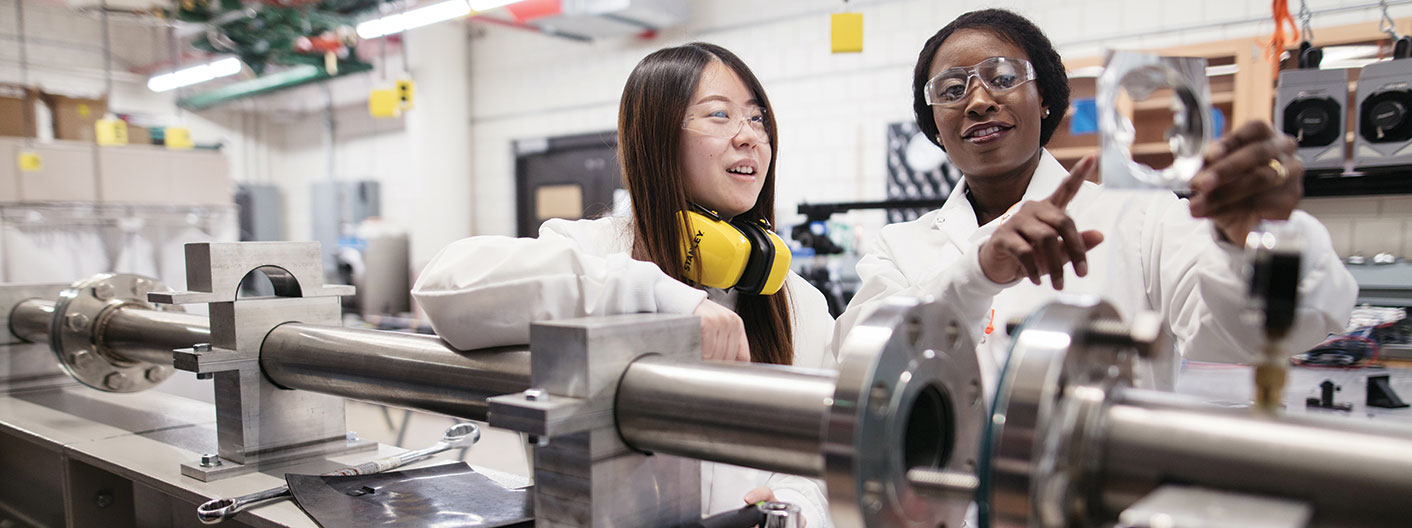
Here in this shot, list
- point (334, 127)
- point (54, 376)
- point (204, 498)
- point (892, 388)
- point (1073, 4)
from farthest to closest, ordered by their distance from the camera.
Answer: point (334, 127) < point (1073, 4) < point (54, 376) < point (204, 498) < point (892, 388)

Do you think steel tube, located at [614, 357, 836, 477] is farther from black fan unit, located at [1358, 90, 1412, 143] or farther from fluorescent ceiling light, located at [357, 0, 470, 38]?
fluorescent ceiling light, located at [357, 0, 470, 38]

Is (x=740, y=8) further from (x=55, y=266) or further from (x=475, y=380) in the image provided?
(x=475, y=380)

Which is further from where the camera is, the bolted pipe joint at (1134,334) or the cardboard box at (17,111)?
the cardboard box at (17,111)

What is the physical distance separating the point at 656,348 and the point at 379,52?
7.97 metres

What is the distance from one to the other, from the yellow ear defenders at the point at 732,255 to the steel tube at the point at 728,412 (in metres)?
0.55

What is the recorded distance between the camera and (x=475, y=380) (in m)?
0.76

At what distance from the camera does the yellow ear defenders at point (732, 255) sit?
121 cm

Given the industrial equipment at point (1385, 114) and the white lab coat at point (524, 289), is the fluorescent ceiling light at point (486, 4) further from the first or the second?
the white lab coat at point (524, 289)

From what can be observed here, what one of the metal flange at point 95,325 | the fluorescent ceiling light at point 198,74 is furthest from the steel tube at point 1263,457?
the fluorescent ceiling light at point 198,74

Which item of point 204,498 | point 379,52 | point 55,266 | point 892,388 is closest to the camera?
point 892,388

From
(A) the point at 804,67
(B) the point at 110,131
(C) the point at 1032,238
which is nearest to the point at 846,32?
(C) the point at 1032,238

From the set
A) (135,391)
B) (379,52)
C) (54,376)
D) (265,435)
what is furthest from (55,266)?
(265,435)

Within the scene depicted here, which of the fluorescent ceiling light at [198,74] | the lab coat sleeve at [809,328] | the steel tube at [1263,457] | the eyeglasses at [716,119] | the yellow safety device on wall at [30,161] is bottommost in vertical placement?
the lab coat sleeve at [809,328]

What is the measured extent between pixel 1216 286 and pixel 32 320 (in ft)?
6.45
